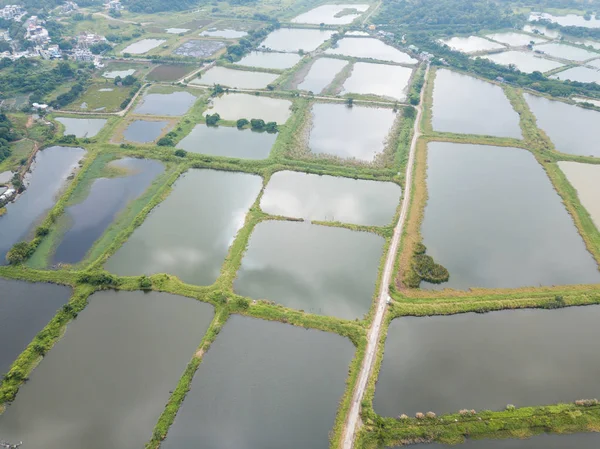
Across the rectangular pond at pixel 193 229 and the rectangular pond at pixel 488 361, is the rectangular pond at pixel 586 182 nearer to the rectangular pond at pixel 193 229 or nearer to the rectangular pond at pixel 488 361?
the rectangular pond at pixel 488 361

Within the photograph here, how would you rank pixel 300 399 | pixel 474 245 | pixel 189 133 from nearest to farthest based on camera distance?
pixel 300 399
pixel 474 245
pixel 189 133

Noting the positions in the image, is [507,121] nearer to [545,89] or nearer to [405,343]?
[545,89]

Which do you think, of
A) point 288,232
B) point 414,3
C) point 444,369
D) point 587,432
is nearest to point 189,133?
point 288,232

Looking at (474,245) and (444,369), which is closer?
(444,369)

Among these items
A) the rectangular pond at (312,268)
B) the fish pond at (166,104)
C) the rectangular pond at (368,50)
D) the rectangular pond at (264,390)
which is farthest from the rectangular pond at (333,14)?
the rectangular pond at (264,390)

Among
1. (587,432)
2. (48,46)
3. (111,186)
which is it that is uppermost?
(48,46)

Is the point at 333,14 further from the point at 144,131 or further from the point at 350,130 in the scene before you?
the point at 144,131

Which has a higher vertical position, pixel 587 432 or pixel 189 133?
pixel 189 133
